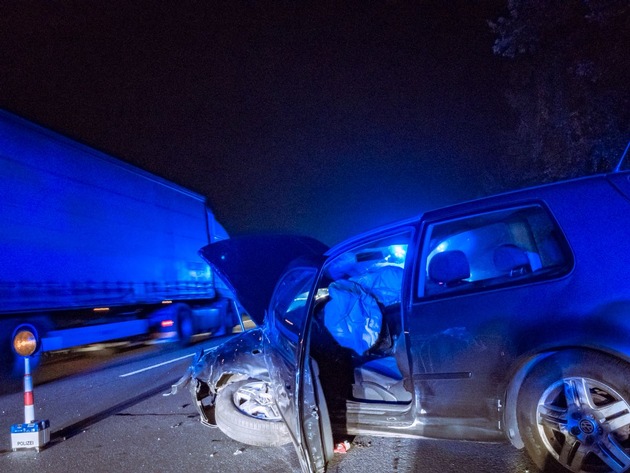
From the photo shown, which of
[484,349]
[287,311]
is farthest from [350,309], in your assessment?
[484,349]

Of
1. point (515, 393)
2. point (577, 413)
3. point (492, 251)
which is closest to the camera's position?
point (577, 413)

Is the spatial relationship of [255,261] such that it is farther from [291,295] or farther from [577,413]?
[577,413]

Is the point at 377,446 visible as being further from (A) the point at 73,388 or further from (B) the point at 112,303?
(B) the point at 112,303

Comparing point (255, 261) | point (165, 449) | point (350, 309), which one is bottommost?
point (165, 449)

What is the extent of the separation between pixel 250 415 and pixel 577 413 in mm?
2561

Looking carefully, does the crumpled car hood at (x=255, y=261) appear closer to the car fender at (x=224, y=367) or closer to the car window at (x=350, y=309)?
the car fender at (x=224, y=367)

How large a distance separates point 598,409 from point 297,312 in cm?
243

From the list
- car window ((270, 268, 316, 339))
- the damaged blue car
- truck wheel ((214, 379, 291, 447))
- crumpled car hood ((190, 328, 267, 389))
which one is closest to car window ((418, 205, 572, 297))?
the damaged blue car

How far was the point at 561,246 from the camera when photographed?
3221 mm

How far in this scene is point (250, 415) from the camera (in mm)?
4473

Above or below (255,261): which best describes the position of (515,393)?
below

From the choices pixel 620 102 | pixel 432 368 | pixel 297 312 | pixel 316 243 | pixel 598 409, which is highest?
pixel 620 102

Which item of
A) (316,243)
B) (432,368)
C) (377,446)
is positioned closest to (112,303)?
(316,243)

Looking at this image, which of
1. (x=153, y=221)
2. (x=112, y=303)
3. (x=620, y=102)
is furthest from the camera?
(x=153, y=221)
